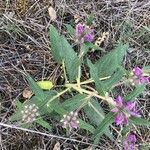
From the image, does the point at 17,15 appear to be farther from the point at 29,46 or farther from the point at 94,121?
the point at 94,121

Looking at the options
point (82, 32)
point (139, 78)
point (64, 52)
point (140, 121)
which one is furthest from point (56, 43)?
point (140, 121)

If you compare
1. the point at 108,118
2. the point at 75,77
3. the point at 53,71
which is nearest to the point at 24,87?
the point at 53,71

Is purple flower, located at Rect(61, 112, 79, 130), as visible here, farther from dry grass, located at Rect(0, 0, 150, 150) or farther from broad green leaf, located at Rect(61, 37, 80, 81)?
dry grass, located at Rect(0, 0, 150, 150)

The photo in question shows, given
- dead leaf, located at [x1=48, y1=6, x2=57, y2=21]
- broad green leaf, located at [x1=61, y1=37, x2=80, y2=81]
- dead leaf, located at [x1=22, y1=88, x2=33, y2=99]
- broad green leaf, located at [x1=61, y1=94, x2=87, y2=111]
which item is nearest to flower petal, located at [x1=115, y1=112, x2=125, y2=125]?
broad green leaf, located at [x1=61, y1=94, x2=87, y2=111]

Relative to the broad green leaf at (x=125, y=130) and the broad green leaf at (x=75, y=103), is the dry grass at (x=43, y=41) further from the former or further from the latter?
the broad green leaf at (x=75, y=103)

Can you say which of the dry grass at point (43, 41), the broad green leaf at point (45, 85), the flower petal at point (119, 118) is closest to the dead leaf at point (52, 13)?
the dry grass at point (43, 41)
